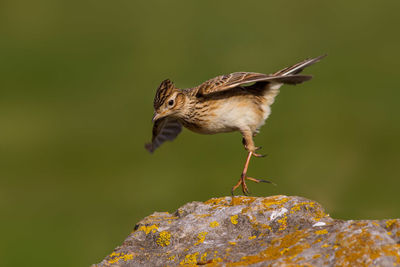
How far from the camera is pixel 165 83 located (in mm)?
8469

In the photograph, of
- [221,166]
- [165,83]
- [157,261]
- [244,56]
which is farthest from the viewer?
[244,56]

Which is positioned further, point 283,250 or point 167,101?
point 167,101

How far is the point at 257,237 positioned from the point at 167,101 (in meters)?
3.03

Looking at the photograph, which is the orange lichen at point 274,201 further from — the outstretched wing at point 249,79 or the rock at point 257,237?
the outstretched wing at point 249,79

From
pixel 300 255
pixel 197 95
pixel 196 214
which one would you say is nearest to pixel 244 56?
pixel 197 95

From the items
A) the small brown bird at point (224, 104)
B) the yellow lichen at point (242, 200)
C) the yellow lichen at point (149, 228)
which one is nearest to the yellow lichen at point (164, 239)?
the yellow lichen at point (149, 228)

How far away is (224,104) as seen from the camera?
864 cm

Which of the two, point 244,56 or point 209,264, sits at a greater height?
point 244,56

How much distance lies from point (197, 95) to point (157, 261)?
3402mm

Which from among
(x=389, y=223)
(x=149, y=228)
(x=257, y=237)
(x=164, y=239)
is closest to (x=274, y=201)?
(x=257, y=237)

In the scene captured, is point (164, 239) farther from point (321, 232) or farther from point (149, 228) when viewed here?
point (321, 232)

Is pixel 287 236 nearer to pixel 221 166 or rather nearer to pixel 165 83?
pixel 165 83

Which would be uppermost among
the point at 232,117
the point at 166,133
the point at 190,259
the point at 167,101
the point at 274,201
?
the point at 167,101

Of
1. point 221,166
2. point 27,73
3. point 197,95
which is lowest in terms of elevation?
point 221,166
